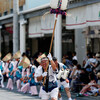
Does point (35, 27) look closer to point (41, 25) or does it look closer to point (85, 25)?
point (41, 25)

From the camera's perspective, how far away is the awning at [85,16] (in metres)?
15.0

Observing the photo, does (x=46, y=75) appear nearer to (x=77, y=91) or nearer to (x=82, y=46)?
(x=77, y=91)

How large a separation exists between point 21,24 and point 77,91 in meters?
9.15

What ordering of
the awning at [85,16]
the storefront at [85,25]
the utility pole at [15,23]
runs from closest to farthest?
the awning at [85,16], the storefront at [85,25], the utility pole at [15,23]

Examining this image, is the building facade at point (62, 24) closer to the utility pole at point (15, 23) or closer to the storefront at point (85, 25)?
the storefront at point (85, 25)

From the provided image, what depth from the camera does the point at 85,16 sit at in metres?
15.9

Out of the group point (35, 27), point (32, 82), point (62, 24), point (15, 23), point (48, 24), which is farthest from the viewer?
point (15, 23)

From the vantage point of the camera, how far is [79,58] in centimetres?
2111

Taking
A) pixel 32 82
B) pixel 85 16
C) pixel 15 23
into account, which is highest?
pixel 15 23

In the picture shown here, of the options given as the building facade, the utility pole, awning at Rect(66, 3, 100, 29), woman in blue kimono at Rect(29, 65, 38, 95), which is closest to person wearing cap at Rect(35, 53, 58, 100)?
woman in blue kimono at Rect(29, 65, 38, 95)

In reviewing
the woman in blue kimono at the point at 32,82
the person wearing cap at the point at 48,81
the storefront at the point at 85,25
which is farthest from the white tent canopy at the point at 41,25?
the person wearing cap at the point at 48,81

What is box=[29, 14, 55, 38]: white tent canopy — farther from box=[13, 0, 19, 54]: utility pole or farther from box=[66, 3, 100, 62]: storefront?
box=[66, 3, 100, 62]: storefront

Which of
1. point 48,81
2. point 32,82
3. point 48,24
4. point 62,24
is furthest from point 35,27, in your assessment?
point 48,81

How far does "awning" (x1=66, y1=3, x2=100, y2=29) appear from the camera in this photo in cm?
1495
